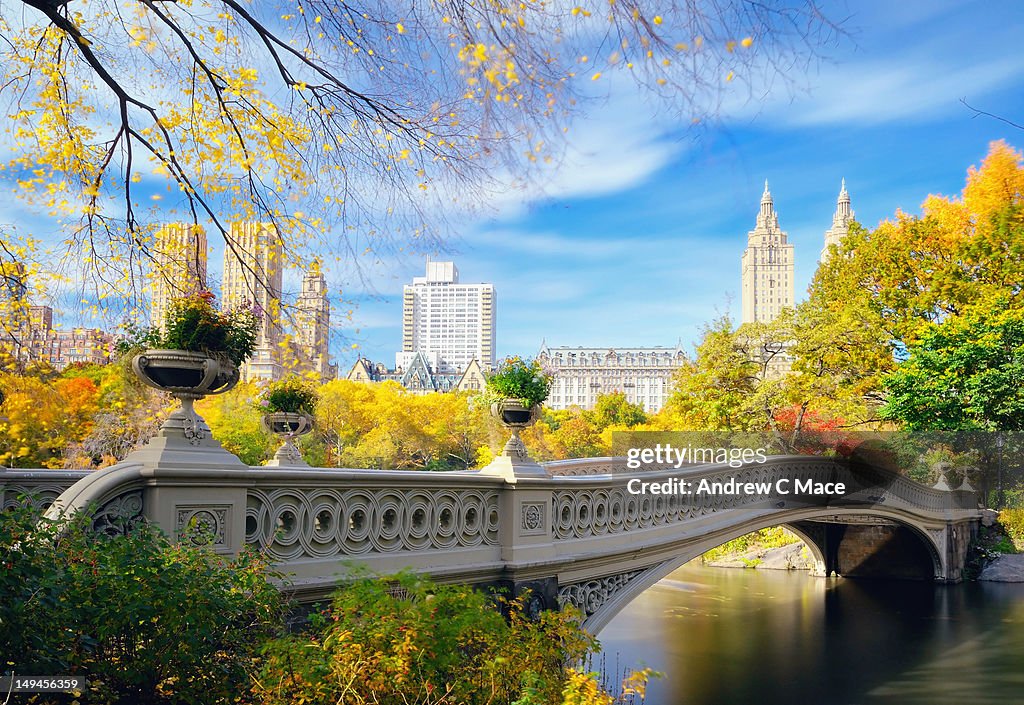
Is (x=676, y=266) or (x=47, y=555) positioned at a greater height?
(x=676, y=266)

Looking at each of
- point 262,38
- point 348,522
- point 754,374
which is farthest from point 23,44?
point 754,374

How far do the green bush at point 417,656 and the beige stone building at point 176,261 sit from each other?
3.42 meters

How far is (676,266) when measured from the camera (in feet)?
33.6

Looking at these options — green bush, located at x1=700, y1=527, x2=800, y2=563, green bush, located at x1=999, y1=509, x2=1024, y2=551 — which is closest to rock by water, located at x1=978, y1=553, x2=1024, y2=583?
green bush, located at x1=999, y1=509, x2=1024, y2=551

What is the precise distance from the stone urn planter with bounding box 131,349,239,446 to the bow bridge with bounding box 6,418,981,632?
0.06 m

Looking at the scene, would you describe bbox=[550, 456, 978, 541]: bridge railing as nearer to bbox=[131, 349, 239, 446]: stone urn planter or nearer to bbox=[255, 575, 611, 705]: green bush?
bbox=[255, 575, 611, 705]: green bush

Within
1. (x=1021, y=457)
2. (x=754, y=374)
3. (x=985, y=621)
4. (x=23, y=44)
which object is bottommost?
(x=985, y=621)

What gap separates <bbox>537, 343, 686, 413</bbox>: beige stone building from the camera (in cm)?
15550

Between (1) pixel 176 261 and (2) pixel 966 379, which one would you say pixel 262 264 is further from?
(2) pixel 966 379

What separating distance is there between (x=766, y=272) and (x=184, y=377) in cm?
10431

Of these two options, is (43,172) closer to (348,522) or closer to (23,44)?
(23,44)

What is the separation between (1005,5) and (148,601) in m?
5.59

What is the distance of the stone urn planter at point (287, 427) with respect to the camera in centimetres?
1096

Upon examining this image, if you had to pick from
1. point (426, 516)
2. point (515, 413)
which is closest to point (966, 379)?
point (515, 413)
